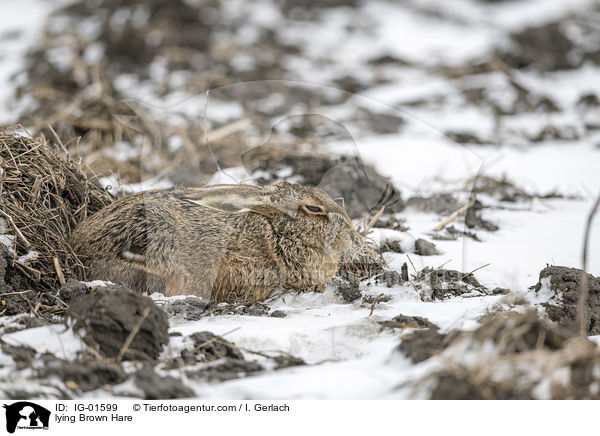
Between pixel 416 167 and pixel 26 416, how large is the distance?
553cm

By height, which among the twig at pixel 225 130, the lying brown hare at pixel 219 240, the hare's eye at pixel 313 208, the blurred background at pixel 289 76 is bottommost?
the lying brown hare at pixel 219 240

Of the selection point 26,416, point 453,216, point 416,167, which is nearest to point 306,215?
point 453,216

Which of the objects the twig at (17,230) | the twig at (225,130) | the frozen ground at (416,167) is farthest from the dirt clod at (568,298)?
the twig at (225,130)

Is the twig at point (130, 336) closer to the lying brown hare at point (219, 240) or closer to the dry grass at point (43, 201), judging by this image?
the lying brown hare at point (219, 240)

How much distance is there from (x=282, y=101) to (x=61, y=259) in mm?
7038

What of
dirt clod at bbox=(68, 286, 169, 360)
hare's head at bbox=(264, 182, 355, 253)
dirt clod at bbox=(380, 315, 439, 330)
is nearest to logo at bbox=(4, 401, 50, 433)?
dirt clod at bbox=(68, 286, 169, 360)

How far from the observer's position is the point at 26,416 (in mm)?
2328

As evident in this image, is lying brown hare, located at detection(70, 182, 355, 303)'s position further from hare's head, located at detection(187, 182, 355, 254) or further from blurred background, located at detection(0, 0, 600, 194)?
blurred background, located at detection(0, 0, 600, 194)

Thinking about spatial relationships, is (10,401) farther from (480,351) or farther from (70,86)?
(70,86)

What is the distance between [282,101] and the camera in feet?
33.6

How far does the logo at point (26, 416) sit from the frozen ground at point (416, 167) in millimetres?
144

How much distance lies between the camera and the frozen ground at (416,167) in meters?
2.74

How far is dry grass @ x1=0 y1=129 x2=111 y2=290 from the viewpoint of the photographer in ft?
12.1

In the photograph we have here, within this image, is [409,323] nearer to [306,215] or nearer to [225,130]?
[306,215]
